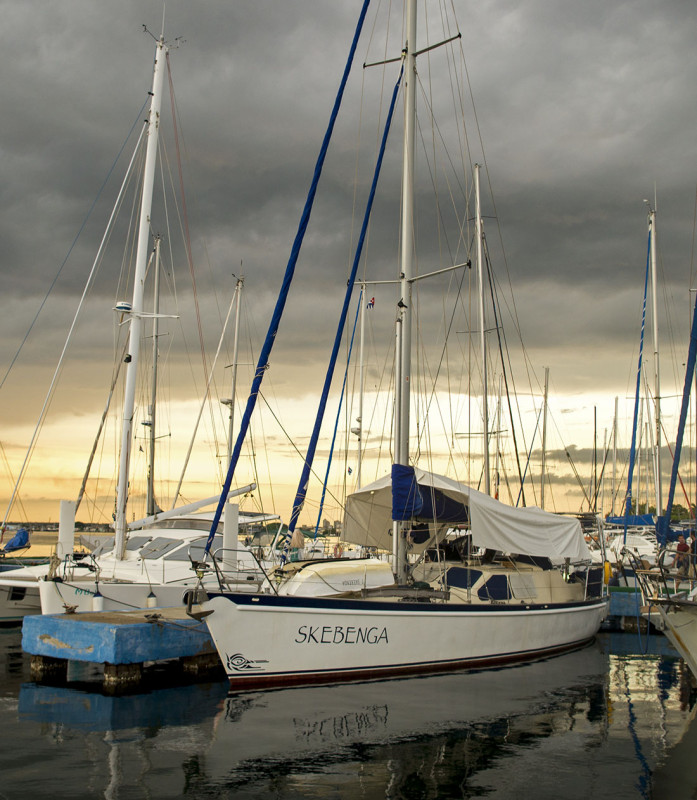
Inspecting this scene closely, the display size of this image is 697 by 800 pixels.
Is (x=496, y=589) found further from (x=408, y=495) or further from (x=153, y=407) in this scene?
(x=153, y=407)

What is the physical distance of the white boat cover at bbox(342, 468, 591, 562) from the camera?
16172 mm

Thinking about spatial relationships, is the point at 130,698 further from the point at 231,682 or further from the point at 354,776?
the point at 354,776

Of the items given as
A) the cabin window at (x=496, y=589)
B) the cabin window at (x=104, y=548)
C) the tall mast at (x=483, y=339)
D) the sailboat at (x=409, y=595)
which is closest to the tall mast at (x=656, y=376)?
the tall mast at (x=483, y=339)

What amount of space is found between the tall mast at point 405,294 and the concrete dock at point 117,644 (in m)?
4.70

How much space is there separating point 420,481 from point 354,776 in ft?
26.6

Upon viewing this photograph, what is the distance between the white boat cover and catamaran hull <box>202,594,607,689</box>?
1646 millimetres

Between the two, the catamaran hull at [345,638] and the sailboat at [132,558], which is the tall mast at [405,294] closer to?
the catamaran hull at [345,638]

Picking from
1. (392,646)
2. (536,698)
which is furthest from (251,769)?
(536,698)

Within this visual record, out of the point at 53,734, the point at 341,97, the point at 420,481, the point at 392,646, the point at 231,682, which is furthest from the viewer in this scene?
the point at 341,97

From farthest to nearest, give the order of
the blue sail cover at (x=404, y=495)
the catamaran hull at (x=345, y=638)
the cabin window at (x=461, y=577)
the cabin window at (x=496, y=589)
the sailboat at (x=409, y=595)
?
the cabin window at (x=461, y=577) < the cabin window at (x=496, y=589) < the blue sail cover at (x=404, y=495) < the sailboat at (x=409, y=595) < the catamaran hull at (x=345, y=638)

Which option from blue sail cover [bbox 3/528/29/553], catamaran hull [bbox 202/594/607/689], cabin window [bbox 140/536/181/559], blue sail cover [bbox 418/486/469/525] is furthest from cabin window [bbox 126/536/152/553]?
blue sail cover [bbox 3/528/29/553]

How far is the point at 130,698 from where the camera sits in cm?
1270

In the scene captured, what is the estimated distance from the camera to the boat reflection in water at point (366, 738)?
8398 mm

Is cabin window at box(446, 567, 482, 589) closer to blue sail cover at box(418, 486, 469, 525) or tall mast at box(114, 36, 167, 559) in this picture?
blue sail cover at box(418, 486, 469, 525)
